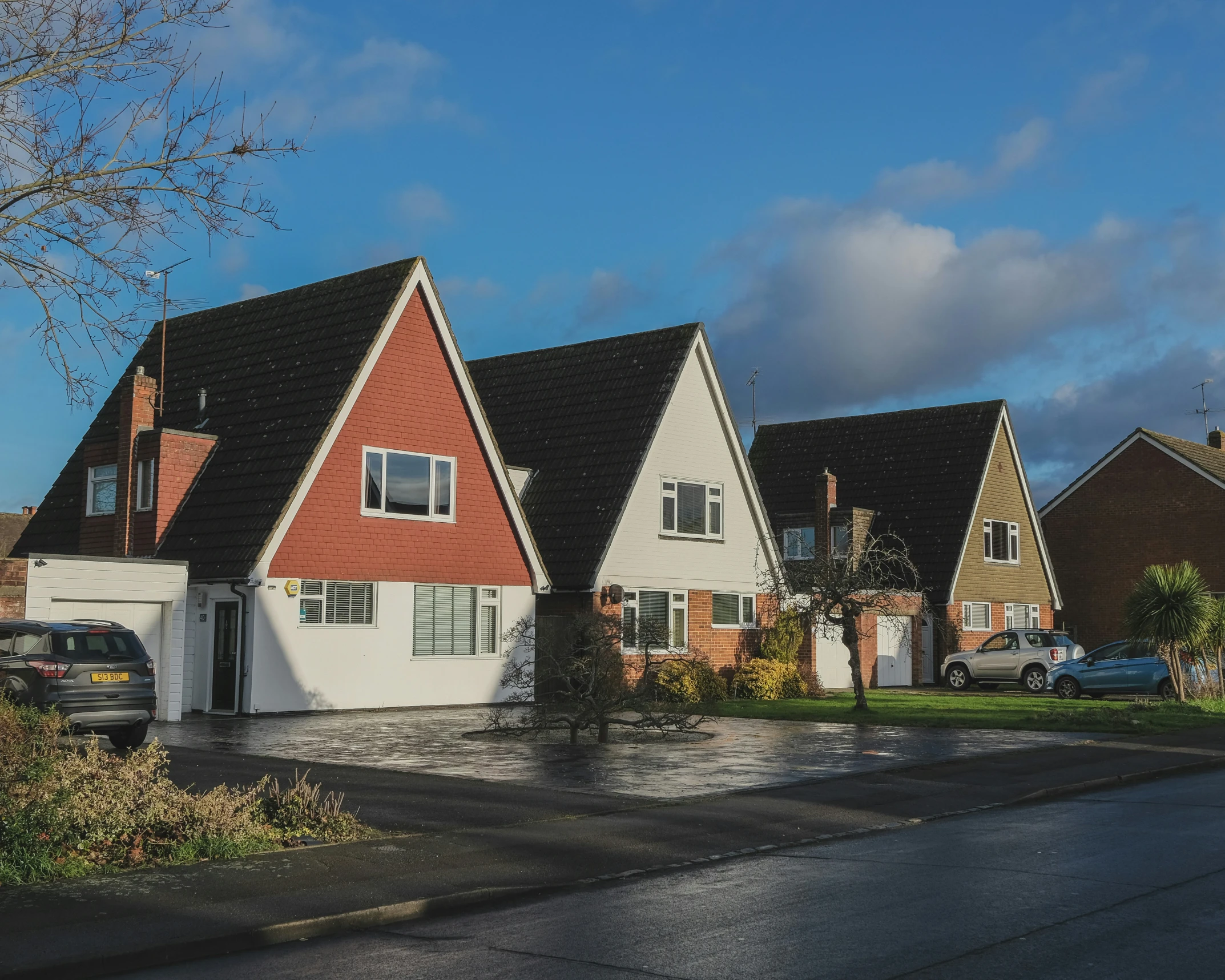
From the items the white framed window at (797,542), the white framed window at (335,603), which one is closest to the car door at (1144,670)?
the white framed window at (797,542)

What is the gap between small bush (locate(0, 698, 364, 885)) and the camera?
1008cm

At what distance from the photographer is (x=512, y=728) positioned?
21406 mm

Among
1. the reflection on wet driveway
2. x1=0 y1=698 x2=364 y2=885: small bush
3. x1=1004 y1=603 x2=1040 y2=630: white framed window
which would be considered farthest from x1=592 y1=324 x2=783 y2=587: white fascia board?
x1=0 y1=698 x2=364 y2=885: small bush

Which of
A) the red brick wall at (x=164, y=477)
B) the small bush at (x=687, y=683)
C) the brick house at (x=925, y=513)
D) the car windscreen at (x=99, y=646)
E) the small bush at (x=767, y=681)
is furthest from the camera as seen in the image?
the brick house at (x=925, y=513)

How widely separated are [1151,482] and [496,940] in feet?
143

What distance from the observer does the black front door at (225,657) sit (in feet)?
82.3

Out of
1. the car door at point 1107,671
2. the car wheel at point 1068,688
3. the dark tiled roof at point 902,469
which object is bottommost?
the car wheel at point 1068,688

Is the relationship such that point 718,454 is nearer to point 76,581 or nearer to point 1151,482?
point 76,581

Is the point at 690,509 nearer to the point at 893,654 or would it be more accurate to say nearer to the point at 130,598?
the point at 893,654

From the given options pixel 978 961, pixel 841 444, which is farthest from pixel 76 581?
pixel 841 444

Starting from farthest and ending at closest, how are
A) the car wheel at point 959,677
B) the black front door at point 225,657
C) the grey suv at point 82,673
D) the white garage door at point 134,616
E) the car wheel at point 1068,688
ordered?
the car wheel at point 959,677
the car wheel at point 1068,688
the black front door at point 225,657
the white garage door at point 134,616
the grey suv at point 82,673

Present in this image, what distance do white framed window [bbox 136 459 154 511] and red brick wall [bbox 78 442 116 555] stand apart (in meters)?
1.06

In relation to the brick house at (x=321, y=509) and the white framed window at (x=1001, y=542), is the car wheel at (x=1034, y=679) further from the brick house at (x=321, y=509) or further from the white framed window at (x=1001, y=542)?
the brick house at (x=321, y=509)

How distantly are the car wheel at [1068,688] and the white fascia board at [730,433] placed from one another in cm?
784
